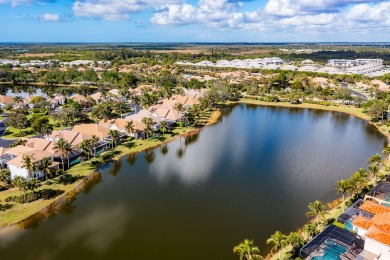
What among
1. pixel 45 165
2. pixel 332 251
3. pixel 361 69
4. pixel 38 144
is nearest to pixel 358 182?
pixel 332 251

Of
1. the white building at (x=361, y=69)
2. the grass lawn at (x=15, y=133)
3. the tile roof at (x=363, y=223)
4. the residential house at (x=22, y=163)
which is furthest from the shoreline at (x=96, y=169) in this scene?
the white building at (x=361, y=69)

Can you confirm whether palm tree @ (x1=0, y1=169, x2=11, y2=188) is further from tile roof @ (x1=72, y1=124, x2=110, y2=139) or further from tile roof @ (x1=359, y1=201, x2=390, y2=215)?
tile roof @ (x1=359, y1=201, x2=390, y2=215)

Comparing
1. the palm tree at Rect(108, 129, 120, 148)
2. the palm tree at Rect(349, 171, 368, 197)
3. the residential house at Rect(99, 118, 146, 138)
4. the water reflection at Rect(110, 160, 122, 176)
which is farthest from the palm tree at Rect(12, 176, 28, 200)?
the palm tree at Rect(349, 171, 368, 197)

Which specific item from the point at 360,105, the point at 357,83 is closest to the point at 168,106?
the point at 360,105

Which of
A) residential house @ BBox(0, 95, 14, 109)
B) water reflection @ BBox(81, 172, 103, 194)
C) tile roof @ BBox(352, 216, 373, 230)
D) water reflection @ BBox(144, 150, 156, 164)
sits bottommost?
water reflection @ BBox(81, 172, 103, 194)

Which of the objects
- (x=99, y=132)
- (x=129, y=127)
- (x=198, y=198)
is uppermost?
(x=129, y=127)

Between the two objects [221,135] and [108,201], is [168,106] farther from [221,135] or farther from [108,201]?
[108,201]

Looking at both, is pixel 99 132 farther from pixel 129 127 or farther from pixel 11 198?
pixel 11 198

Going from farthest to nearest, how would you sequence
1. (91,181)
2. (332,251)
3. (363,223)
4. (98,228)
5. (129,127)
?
(129,127) < (91,181) < (98,228) < (363,223) < (332,251)
